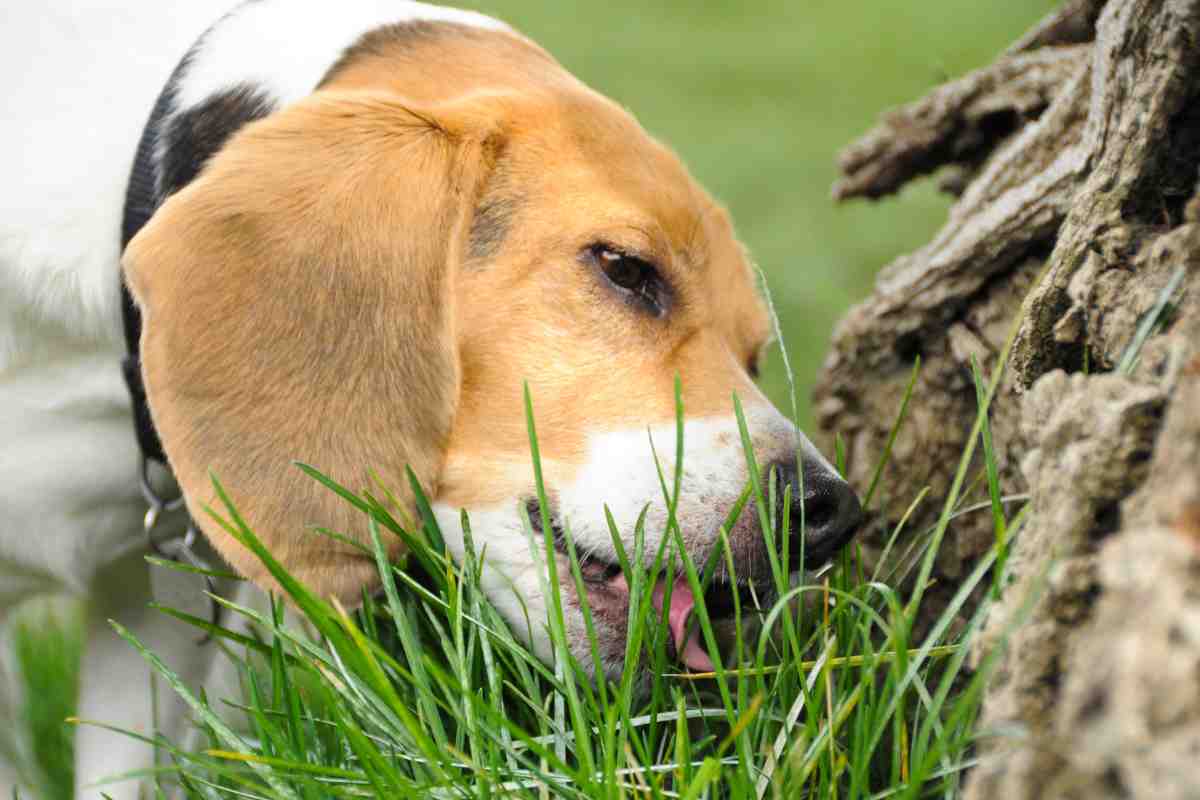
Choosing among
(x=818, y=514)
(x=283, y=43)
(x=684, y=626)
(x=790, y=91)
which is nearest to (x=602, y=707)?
(x=684, y=626)

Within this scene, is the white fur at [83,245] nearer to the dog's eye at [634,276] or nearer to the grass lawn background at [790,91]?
the dog's eye at [634,276]

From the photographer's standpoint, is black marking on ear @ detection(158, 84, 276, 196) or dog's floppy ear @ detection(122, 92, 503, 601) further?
black marking on ear @ detection(158, 84, 276, 196)

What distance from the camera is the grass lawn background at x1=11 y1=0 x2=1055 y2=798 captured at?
559 cm

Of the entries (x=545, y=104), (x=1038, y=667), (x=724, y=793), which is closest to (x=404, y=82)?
(x=545, y=104)

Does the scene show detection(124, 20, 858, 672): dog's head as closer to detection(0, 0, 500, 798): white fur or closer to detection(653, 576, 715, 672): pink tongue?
detection(653, 576, 715, 672): pink tongue

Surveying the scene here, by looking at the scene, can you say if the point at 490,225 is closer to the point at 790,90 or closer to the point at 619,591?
the point at 619,591

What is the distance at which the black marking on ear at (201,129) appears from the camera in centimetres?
238

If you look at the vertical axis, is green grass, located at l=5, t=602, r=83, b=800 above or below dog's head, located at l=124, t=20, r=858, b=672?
below

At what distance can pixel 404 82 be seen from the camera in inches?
99.3

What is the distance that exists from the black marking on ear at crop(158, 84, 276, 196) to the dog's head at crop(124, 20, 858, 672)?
0.44 feet

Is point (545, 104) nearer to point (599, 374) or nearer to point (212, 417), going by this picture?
point (599, 374)

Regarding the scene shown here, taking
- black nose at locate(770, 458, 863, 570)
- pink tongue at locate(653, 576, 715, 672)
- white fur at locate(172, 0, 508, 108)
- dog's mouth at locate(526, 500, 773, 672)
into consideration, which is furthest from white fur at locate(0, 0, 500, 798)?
black nose at locate(770, 458, 863, 570)

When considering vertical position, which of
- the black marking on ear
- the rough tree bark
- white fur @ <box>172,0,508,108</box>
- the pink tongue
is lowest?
the pink tongue

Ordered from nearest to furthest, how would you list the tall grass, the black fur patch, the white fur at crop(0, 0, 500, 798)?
the tall grass → the black fur patch → the white fur at crop(0, 0, 500, 798)
